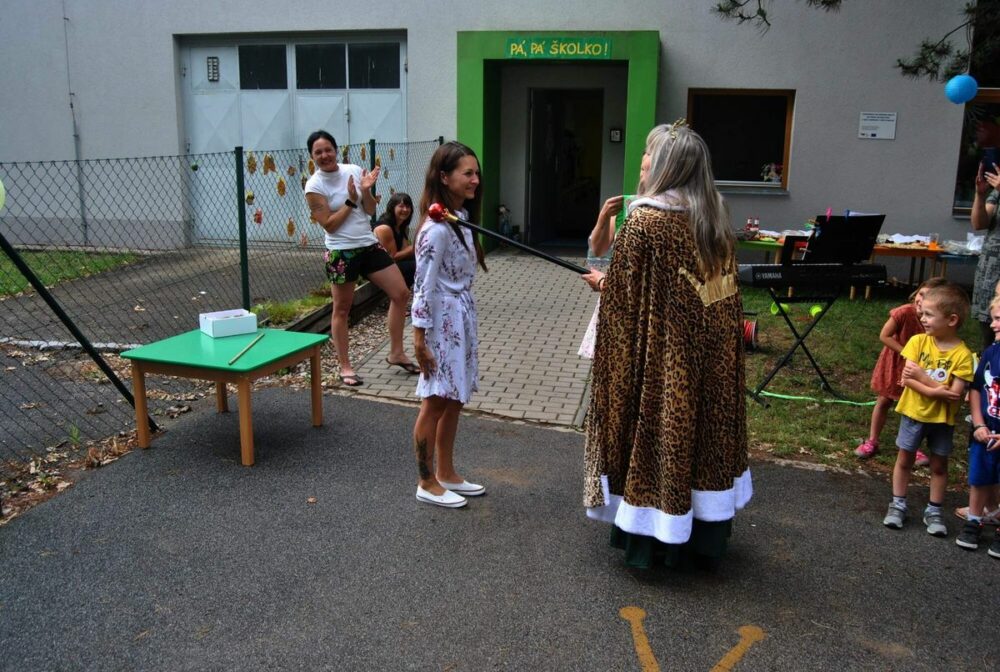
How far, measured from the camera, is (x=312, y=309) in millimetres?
7750

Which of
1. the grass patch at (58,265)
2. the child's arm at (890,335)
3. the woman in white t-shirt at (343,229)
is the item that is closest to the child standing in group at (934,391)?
the child's arm at (890,335)

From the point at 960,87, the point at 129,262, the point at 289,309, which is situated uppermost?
the point at 960,87

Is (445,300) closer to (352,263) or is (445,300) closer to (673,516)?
(673,516)

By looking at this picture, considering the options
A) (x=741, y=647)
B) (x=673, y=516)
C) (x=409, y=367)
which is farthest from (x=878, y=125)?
(x=741, y=647)

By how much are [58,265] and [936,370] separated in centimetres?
1106

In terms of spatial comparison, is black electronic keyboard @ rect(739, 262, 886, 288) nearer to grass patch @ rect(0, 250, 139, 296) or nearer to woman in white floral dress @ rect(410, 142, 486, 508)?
woman in white floral dress @ rect(410, 142, 486, 508)

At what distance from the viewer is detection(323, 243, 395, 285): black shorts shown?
6.19 m

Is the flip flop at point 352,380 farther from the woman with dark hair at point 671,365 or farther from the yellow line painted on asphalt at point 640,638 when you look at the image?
the yellow line painted on asphalt at point 640,638

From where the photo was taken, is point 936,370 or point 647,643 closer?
point 647,643

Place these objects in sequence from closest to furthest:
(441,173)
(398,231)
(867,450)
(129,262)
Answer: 1. (441,173)
2. (867,450)
3. (398,231)
4. (129,262)

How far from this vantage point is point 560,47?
11039 mm

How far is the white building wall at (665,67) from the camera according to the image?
10.7m

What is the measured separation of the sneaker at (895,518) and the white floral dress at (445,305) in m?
2.10

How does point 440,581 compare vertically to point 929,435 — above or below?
below
